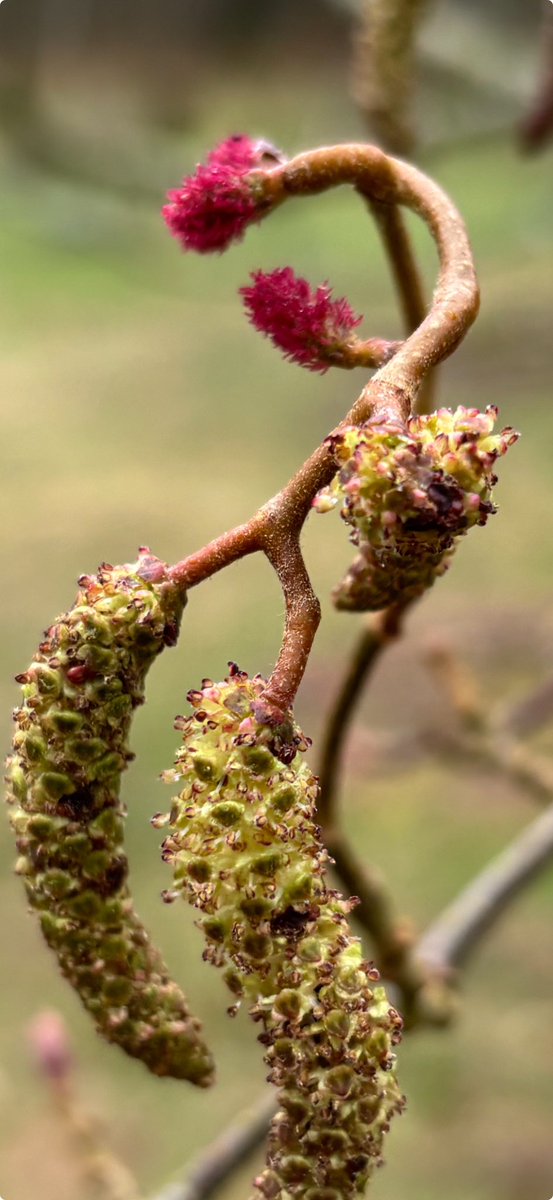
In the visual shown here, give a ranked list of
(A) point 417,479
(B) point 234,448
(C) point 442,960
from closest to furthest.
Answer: (A) point 417,479, (C) point 442,960, (B) point 234,448

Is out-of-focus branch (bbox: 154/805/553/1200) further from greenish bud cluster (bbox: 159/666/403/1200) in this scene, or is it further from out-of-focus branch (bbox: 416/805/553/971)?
greenish bud cluster (bbox: 159/666/403/1200)

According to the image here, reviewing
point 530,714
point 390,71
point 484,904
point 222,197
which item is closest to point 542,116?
point 390,71

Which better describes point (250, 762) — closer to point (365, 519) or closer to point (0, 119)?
point (365, 519)

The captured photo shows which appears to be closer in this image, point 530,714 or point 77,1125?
point 77,1125

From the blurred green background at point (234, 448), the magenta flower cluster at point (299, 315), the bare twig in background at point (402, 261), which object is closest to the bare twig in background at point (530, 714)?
the blurred green background at point (234, 448)

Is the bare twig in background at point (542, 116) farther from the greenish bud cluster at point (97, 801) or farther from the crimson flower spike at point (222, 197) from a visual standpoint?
the greenish bud cluster at point (97, 801)

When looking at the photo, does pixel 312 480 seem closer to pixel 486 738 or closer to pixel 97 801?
pixel 97 801
